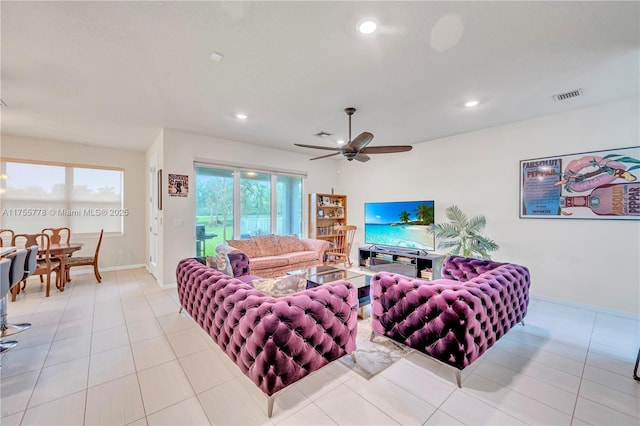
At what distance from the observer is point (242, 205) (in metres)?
5.42

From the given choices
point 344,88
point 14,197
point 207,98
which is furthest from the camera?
point 14,197

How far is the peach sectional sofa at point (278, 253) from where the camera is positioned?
14.8ft

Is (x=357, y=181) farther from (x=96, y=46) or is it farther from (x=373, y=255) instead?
(x=96, y=46)

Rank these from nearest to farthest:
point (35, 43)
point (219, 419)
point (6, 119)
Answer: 1. point (219, 419)
2. point (35, 43)
3. point (6, 119)

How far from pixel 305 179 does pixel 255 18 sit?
4.50 meters

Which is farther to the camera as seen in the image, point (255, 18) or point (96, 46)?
point (96, 46)

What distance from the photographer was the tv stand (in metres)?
4.67

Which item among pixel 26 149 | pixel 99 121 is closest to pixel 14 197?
pixel 26 149

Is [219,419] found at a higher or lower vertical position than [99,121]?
lower

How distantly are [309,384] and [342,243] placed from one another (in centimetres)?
468

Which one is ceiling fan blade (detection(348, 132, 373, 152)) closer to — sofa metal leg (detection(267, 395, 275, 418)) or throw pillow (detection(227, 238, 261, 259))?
sofa metal leg (detection(267, 395, 275, 418))

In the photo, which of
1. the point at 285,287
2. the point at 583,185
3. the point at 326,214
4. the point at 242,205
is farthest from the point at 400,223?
the point at 285,287

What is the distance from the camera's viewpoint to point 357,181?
21.3 ft

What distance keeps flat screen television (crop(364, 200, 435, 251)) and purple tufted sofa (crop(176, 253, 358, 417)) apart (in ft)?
11.0
